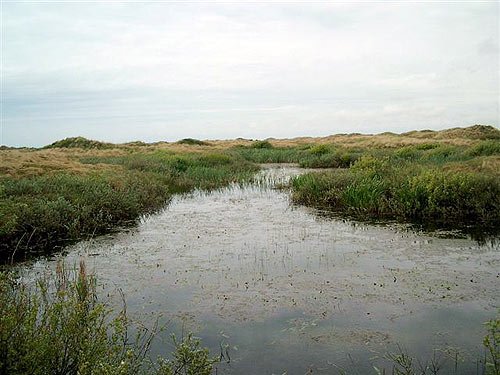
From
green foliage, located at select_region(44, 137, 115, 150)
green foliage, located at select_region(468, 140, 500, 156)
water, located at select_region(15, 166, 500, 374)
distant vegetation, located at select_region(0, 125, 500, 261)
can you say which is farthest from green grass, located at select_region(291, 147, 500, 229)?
green foliage, located at select_region(44, 137, 115, 150)

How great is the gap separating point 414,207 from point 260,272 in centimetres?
526

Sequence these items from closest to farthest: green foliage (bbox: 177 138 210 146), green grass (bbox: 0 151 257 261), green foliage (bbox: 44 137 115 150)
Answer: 1. green grass (bbox: 0 151 257 261)
2. green foliage (bbox: 44 137 115 150)
3. green foliage (bbox: 177 138 210 146)

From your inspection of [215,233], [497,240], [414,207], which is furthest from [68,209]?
[497,240]

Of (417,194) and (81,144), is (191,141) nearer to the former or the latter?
(81,144)

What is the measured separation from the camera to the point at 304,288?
21.4ft

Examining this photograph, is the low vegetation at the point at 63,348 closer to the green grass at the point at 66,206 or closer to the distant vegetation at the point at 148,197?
the green grass at the point at 66,206

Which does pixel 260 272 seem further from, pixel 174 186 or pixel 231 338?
pixel 174 186

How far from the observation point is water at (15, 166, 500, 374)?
4.80 metres

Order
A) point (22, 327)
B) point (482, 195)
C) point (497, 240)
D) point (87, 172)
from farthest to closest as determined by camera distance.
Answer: point (87, 172) → point (482, 195) → point (497, 240) → point (22, 327)

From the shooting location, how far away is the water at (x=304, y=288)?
4805mm

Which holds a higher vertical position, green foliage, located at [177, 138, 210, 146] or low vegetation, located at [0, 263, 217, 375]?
green foliage, located at [177, 138, 210, 146]

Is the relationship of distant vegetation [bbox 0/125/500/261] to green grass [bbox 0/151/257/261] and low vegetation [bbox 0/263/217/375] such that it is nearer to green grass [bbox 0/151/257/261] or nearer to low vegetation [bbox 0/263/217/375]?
green grass [bbox 0/151/257/261]

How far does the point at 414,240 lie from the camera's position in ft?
29.3

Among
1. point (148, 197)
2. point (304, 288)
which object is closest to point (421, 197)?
point (304, 288)
